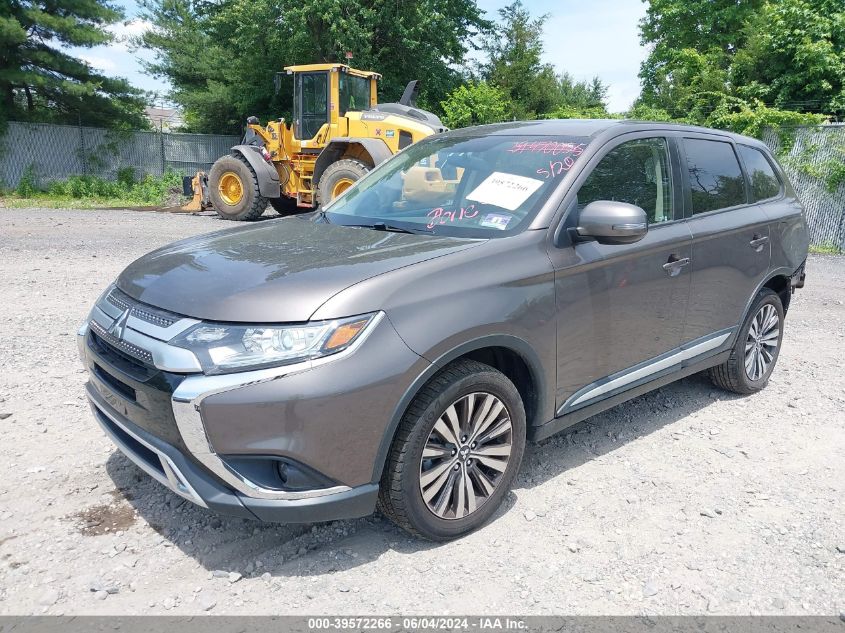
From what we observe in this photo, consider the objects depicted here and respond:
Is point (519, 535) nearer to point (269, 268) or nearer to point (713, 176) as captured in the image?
point (269, 268)

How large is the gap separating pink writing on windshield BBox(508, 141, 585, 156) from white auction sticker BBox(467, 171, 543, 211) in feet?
0.77

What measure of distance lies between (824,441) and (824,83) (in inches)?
679

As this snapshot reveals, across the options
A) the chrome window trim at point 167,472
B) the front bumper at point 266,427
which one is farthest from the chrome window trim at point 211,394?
the chrome window trim at point 167,472

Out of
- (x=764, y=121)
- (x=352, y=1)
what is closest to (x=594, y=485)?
(x=764, y=121)

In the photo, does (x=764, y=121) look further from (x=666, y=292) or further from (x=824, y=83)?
(x=666, y=292)

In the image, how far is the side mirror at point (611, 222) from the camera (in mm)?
3184

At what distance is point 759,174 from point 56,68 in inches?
901

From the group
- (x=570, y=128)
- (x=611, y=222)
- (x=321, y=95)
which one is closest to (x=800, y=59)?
(x=321, y=95)

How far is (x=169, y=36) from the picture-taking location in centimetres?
2844

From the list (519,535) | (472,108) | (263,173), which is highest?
(472,108)

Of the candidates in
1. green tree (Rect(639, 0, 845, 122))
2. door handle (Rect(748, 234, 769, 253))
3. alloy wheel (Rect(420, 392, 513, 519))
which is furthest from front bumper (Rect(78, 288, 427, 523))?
green tree (Rect(639, 0, 845, 122))

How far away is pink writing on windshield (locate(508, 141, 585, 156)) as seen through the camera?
3.58 m

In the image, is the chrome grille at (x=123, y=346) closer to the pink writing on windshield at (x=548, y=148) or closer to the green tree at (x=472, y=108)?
the pink writing on windshield at (x=548, y=148)

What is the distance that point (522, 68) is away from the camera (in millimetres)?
37875
